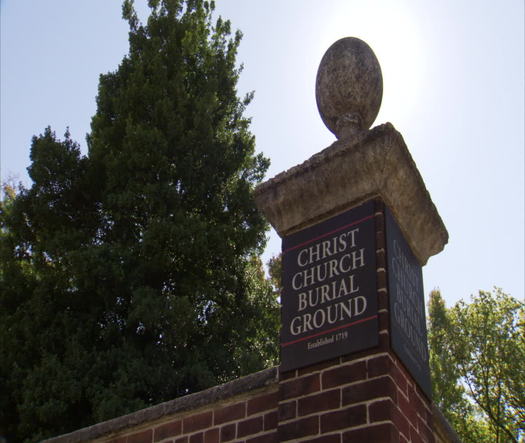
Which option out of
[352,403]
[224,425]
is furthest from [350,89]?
[224,425]

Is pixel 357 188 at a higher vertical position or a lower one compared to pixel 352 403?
higher

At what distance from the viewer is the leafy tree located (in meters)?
8.09

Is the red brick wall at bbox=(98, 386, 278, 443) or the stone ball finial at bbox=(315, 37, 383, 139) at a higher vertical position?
the stone ball finial at bbox=(315, 37, 383, 139)

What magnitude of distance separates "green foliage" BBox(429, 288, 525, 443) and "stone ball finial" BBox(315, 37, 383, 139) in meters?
16.3

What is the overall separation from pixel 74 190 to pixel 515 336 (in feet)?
46.5

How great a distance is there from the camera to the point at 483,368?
19234mm

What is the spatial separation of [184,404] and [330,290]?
116 centimetres

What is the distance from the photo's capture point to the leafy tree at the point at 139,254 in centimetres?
809

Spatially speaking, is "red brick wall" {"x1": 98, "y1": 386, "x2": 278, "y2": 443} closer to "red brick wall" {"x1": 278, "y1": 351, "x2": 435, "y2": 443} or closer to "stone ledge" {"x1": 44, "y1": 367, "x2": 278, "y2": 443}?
"stone ledge" {"x1": 44, "y1": 367, "x2": 278, "y2": 443}

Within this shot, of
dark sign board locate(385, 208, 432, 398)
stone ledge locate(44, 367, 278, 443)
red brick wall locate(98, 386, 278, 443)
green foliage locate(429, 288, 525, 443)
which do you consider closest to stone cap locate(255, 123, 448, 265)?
dark sign board locate(385, 208, 432, 398)

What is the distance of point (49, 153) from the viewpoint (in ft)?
32.6

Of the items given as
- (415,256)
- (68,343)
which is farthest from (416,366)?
(68,343)

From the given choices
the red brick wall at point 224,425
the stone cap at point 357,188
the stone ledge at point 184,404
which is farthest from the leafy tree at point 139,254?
the stone cap at point 357,188

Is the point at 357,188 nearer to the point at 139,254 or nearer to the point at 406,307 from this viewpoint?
the point at 406,307
